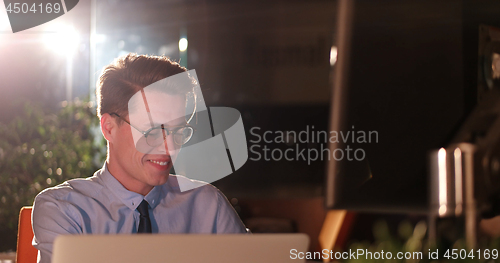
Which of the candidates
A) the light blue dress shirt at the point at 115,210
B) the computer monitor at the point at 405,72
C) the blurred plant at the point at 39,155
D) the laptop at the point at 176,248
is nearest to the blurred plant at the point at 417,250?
the laptop at the point at 176,248

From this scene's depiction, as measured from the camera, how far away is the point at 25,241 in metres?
1.49

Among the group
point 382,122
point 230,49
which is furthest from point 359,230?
point 230,49

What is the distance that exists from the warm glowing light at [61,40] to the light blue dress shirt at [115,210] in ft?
6.22

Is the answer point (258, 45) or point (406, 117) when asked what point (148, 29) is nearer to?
point (258, 45)

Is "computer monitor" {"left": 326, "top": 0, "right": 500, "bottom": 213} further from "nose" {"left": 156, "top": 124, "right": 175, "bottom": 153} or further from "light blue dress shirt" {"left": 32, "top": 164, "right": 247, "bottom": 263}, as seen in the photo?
"nose" {"left": 156, "top": 124, "right": 175, "bottom": 153}

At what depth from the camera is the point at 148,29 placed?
3.19 metres

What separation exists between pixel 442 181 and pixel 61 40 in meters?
2.72

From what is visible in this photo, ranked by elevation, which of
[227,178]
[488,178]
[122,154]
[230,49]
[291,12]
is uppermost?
[291,12]

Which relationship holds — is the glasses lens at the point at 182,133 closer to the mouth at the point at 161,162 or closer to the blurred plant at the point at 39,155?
the mouth at the point at 161,162

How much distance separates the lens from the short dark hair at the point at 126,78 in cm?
169

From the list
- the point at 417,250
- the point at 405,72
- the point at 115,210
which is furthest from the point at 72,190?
the point at 405,72

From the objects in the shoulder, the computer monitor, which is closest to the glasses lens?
the shoulder

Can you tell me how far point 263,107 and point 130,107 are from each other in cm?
150

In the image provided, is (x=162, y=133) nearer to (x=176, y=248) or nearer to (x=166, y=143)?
(x=166, y=143)
